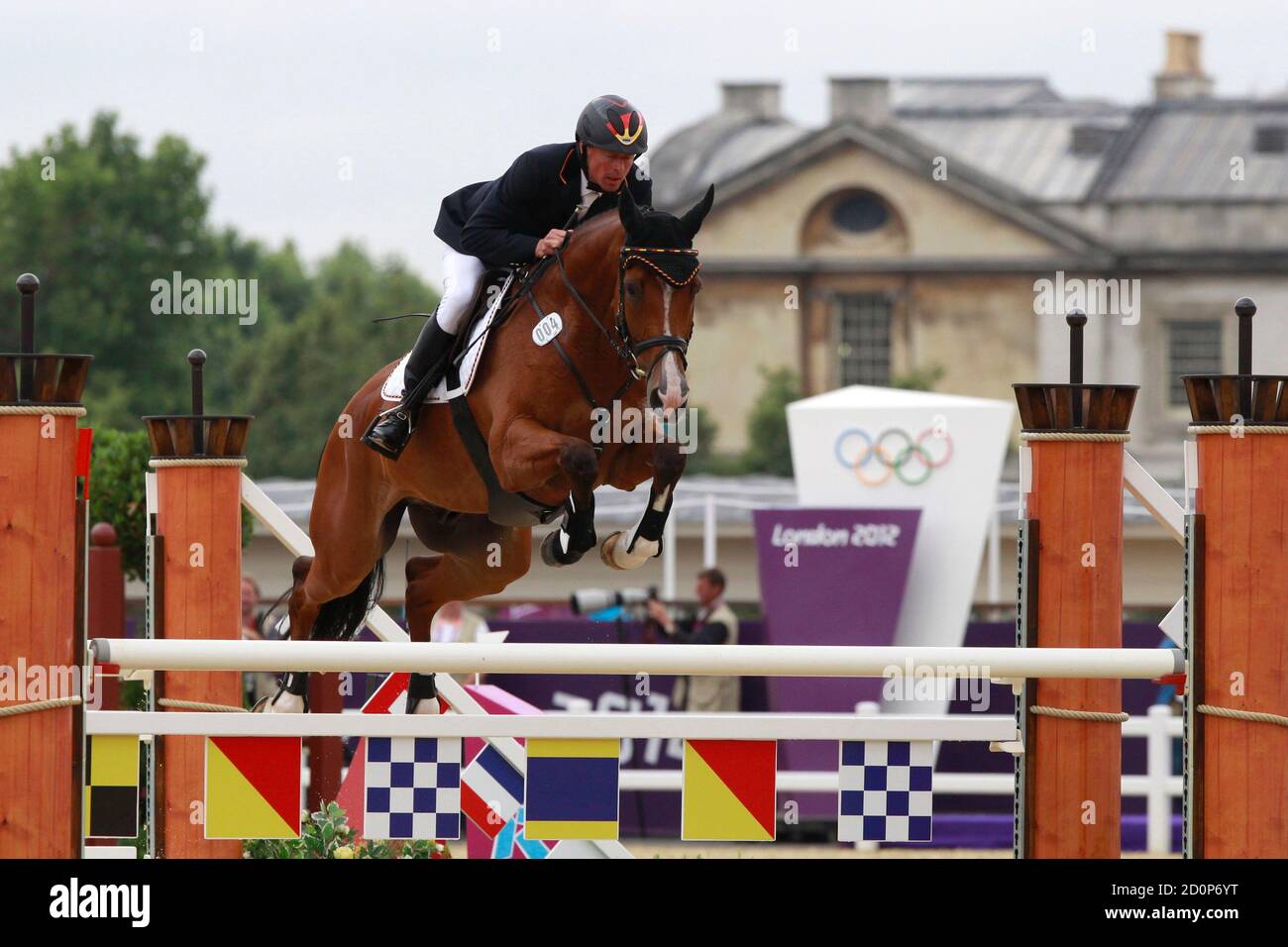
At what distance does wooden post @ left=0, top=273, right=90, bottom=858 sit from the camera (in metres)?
4.80

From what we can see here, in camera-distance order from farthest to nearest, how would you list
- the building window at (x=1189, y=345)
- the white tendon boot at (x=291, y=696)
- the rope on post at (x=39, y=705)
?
1. the building window at (x=1189, y=345)
2. the white tendon boot at (x=291, y=696)
3. the rope on post at (x=39, y=705)

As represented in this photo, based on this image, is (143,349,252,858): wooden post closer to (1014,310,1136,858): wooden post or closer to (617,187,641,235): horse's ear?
(617,187,641,235): horse's ear

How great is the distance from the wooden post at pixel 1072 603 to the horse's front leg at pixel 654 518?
1.18m

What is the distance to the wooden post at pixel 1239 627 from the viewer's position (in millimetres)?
5047

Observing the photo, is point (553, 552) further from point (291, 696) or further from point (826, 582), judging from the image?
point (826, 582)

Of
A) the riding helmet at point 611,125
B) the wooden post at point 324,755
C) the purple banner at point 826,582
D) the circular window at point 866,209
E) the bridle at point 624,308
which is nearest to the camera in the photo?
the bridle at point 624,308

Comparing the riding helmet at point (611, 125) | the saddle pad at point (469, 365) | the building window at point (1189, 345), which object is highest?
the building window at point (1189, 345)

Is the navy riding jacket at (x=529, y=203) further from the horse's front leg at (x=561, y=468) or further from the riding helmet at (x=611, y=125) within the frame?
the horse's front leg at (x=561, y=468)

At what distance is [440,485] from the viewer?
7078 mm

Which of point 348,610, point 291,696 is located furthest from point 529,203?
point 291,696

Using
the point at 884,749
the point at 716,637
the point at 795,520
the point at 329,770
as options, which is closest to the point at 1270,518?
the point at 884,749

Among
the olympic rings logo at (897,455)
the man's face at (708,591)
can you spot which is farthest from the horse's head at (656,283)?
the olympic rings logo at (897,455)
